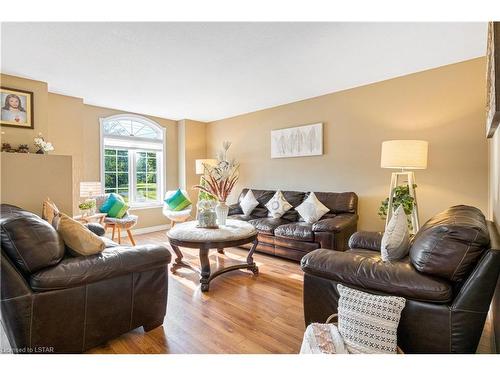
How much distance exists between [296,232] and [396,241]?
181 centimetres

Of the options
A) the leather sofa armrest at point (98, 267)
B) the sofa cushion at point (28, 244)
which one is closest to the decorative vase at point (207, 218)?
the leather sofa armrest at point (98, 267)

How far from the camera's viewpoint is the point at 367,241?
2367 mm

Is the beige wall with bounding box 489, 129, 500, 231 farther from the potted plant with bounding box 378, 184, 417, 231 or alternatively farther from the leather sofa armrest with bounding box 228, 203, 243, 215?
the leather sofa armrest with bounding box 228, 203, 243, 215

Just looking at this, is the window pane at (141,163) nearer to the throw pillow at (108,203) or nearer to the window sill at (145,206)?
the window sill at (145,206)

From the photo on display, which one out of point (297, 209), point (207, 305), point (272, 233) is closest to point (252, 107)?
point (297, 209)

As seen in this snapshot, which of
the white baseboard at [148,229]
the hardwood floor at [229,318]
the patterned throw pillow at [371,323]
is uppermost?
the patterned throw pillow at [371,323]

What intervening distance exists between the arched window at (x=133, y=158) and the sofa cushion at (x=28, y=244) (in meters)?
3.73

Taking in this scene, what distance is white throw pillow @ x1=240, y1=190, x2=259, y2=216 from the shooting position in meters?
4.49

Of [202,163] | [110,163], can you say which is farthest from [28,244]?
[202,163]

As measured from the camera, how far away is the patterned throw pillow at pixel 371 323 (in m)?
1.25

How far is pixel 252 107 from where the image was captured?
4934 millimetres

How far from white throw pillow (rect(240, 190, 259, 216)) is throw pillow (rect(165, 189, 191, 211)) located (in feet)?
4.25
